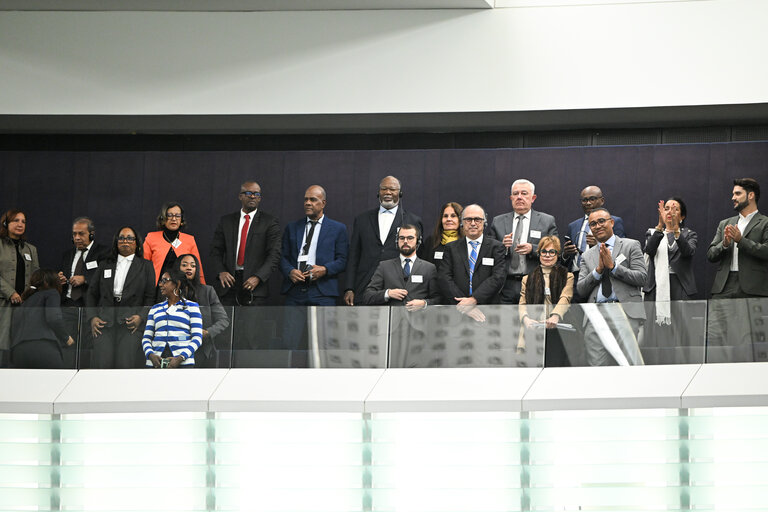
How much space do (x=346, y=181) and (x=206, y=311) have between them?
4.74m

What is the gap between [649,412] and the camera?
1102 cm

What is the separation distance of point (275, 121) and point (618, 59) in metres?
4.53

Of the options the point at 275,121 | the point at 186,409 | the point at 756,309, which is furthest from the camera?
the point at 275,121

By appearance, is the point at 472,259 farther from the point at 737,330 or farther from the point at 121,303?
the point at 121,303

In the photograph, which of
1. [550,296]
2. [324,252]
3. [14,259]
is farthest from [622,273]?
[14,259]

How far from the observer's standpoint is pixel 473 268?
1162 cm

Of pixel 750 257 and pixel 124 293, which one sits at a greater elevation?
pixel 750 257

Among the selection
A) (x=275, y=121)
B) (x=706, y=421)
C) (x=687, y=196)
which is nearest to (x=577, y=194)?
(x=687, y=196)

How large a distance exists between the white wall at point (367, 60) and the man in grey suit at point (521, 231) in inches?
106

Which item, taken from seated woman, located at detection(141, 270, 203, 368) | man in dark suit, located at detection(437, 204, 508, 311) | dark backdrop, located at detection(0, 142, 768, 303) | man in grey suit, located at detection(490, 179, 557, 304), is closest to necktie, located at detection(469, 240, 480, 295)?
man in dark suit, located at detection(437, 204, 508, 311)

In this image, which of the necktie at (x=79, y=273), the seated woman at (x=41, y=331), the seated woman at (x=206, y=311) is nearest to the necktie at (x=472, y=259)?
the seated woman at (x=206, y=311)

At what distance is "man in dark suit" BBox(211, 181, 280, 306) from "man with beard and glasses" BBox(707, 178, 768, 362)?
15.2 feet

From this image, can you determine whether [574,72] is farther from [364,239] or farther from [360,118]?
[364,239]

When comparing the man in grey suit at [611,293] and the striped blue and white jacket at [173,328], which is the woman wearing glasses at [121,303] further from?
the man in grey suit at [611,293]
